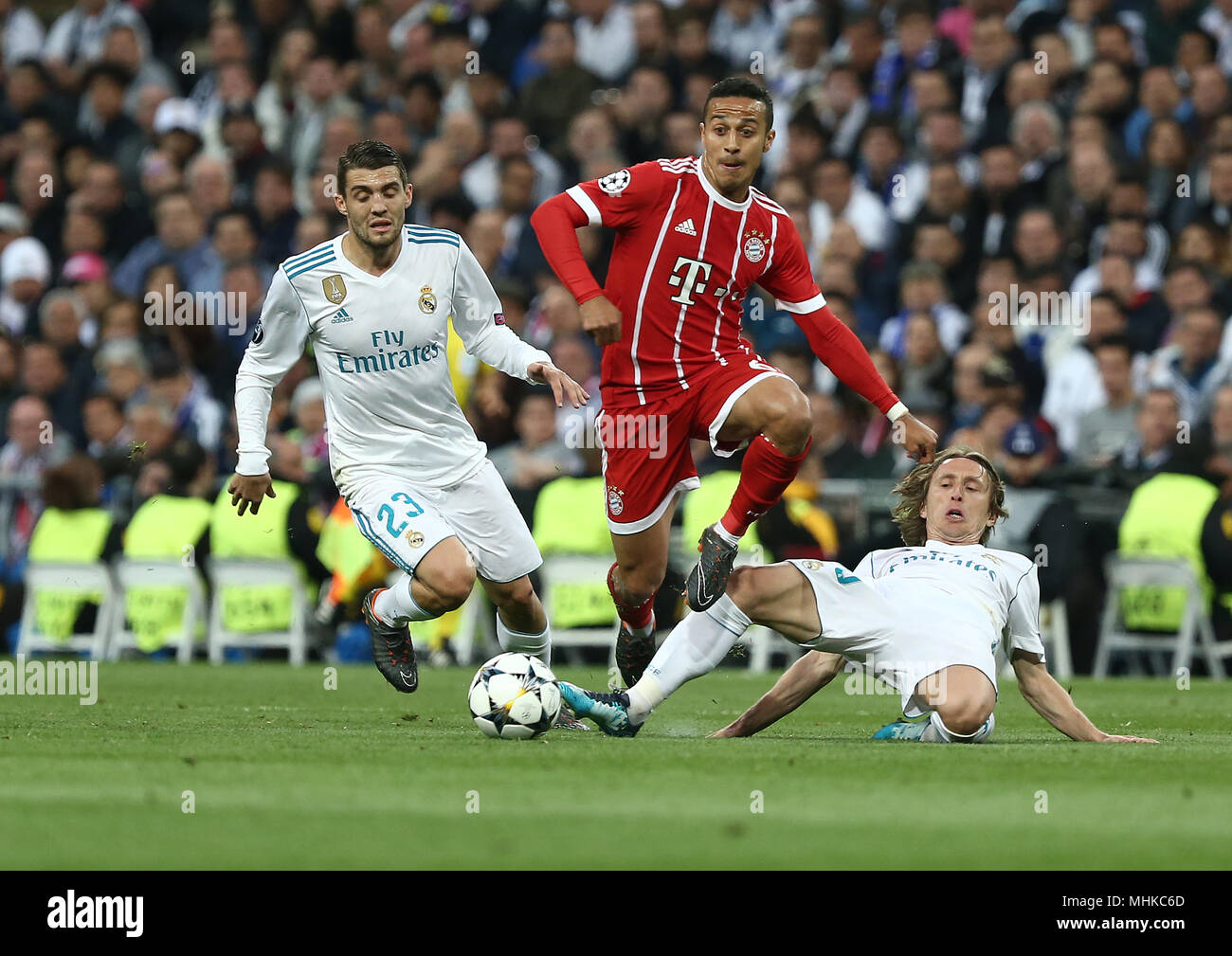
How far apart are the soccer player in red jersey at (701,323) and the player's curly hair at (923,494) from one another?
4.3 inches

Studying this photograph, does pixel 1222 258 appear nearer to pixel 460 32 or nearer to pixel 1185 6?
pixel 1185 6

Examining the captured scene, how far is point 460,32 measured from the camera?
1916 cm

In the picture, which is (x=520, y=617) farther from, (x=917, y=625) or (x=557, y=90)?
(x=557, y=90)

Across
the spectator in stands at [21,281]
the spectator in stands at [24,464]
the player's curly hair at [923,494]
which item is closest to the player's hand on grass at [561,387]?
Result: the player's curly hair at [923,494]

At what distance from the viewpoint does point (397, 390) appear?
8.89 m

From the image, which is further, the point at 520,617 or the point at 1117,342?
the point at 1117,342

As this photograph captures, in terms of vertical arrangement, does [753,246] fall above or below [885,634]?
above

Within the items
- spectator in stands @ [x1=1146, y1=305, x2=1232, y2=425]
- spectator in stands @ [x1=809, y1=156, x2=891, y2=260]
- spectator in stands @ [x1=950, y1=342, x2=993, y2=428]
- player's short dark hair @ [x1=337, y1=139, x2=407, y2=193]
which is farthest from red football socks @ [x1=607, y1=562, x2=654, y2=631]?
spectator in stands @ [x1=809, y1=156, x2=891, y2=260]

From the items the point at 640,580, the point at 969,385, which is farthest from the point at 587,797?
the point at 969,385

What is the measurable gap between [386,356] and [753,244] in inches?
68.4

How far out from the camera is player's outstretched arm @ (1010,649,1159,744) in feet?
25.9
